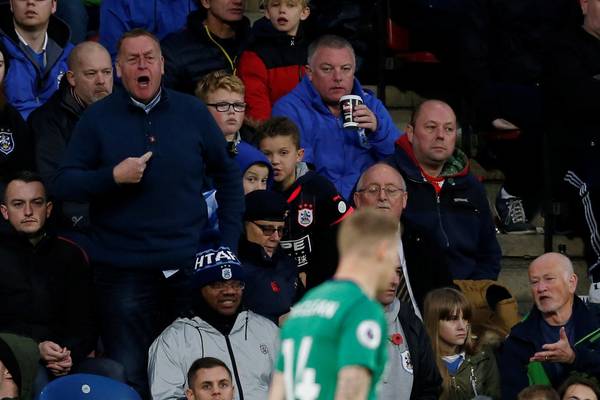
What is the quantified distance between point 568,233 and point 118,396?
14.8ft

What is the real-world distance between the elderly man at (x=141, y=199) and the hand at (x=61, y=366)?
31 cm

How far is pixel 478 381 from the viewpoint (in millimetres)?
10984

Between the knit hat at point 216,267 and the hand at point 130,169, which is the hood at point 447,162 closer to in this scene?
the knit hat at point 216,267

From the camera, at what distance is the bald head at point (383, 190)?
11.4m

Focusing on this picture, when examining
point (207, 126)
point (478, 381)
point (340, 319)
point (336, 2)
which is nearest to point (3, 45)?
point (207, 126)

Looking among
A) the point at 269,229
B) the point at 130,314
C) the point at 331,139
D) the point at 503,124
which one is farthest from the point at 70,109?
the point at 503,124

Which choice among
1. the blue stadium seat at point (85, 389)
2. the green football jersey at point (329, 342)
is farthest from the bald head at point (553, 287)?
the green football jersey at point (329, 342)

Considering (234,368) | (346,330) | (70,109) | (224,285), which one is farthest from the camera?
(70,109)

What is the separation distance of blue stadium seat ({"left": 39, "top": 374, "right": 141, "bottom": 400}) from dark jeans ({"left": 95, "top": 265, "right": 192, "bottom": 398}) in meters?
0.47

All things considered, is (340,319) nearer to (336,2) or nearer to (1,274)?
(1,274)

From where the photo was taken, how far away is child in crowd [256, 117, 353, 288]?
11430 mm

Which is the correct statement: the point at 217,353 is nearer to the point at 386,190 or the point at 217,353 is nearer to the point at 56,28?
the point at 386,190

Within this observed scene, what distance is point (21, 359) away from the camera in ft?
32.4

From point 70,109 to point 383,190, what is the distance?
80.1 inches
